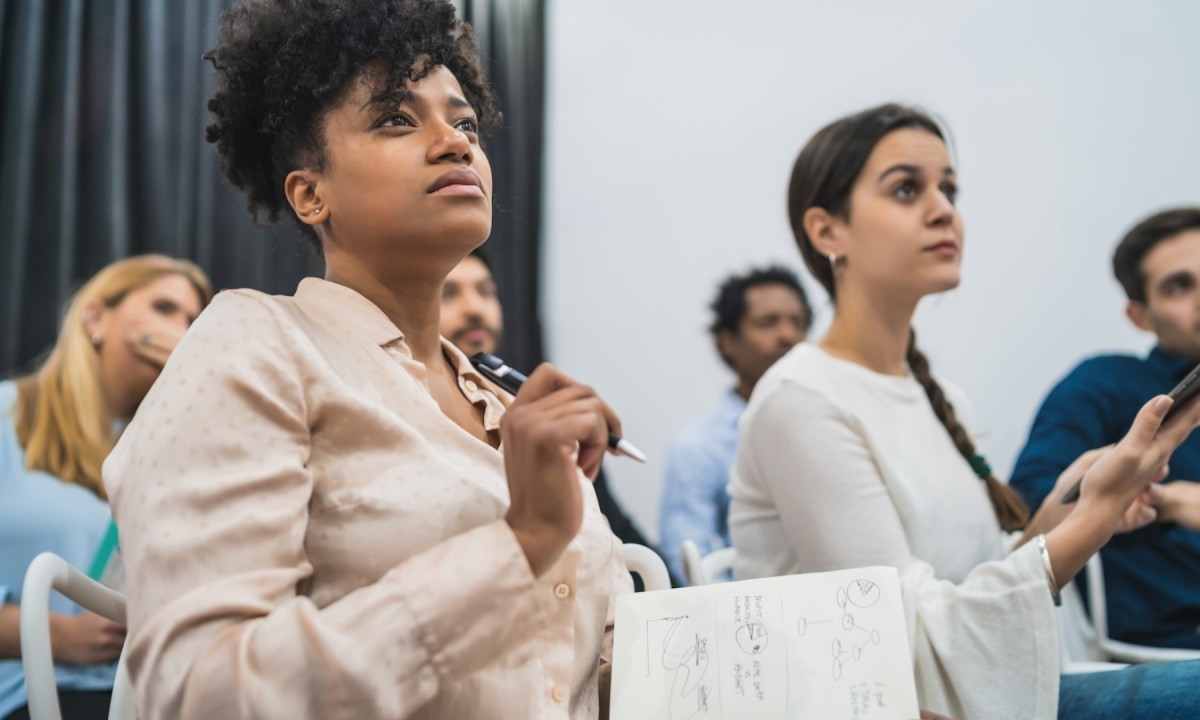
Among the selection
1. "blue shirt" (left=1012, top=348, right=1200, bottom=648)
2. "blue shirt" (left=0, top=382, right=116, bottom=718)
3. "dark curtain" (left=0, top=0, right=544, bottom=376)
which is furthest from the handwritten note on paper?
"dark curtain" (left=0, top=0, right=544, bottom=376)

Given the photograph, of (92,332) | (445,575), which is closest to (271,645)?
(445,575)

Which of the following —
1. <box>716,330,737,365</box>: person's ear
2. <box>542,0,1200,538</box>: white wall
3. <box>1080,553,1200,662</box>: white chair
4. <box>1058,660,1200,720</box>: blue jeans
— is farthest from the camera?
<box>716,330,737,365</box>: person's ear

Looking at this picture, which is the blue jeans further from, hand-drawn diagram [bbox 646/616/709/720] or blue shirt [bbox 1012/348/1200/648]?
hand-drawn diagram [bbox 646/616/709/720]

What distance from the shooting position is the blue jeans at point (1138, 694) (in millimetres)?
1113

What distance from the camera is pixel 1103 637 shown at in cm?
168

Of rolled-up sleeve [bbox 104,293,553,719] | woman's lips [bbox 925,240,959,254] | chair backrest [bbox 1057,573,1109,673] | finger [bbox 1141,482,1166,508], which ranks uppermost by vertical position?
woman's lips [bbox 925,240,959,254]

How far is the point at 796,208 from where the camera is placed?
1.67m

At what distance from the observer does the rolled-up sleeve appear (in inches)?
26.6

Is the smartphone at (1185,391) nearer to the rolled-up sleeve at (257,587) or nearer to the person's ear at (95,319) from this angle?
the rolled-up sleeve at (257,587)

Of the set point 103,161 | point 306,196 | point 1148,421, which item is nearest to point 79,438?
point 103,161

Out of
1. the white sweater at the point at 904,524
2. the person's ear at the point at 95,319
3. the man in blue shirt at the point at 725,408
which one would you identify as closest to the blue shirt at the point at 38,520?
the person's ear at the point at 95,319

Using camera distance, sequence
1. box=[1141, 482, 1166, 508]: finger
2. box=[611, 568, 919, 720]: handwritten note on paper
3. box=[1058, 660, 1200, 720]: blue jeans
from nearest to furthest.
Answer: box=[611, 568, 919, 720]: handwritten note on paper → box=[1058, 660, 1200, 720]: blue jeans → box=[1141, 482, 1166, 508]: finger

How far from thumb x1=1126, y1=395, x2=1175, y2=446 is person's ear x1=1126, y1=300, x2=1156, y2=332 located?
1107 mm

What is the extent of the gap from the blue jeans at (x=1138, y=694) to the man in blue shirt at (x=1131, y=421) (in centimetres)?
29
